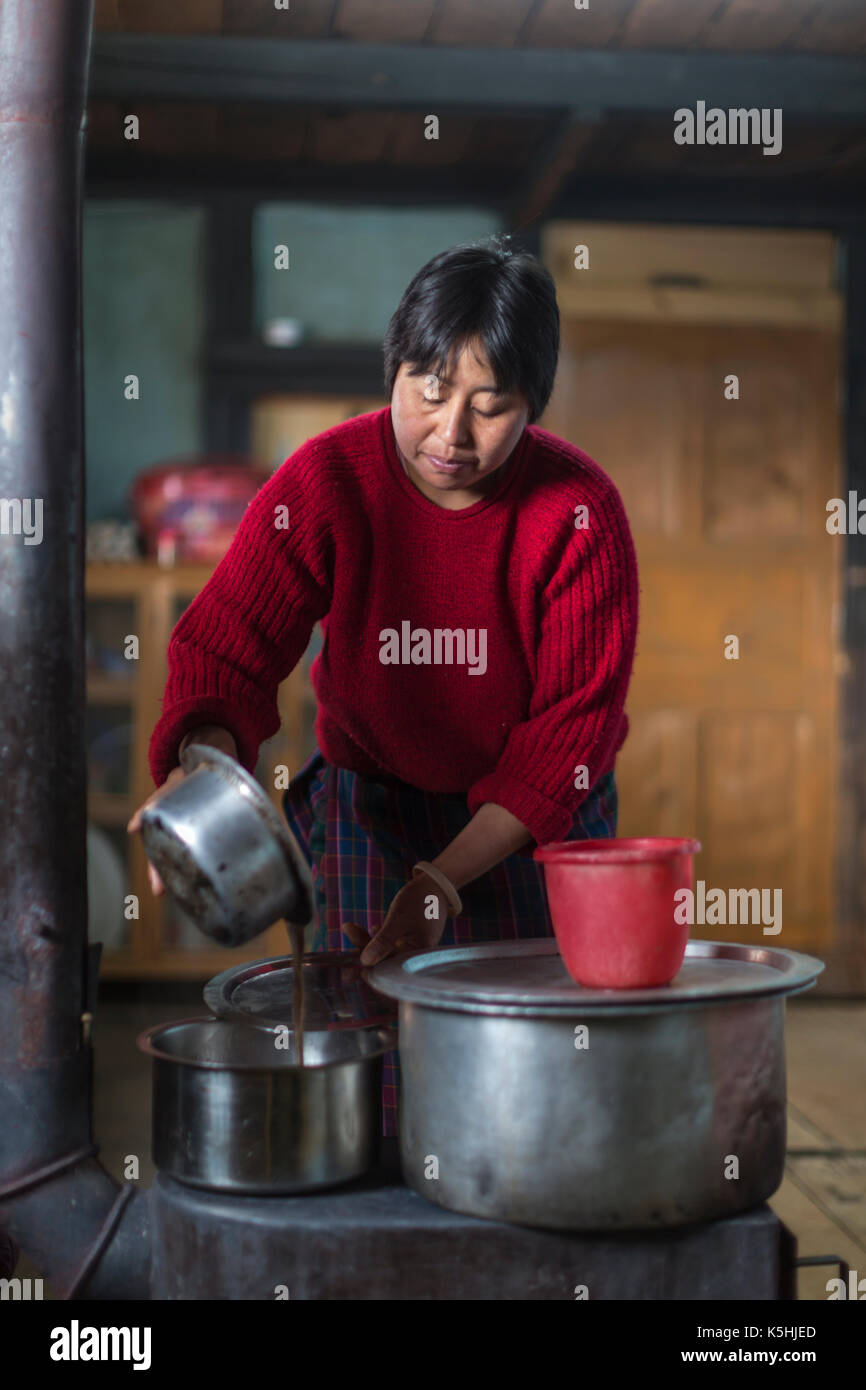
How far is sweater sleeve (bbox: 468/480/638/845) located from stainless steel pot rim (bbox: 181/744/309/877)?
0.39 m

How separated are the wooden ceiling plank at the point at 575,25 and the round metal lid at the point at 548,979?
275 cm

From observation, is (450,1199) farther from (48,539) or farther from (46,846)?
(48,539)

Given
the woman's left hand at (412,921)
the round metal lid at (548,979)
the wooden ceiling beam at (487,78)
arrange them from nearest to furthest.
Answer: the round metal lid at (548,979), the woman's left hand at (412,921), the wooden ceiling beam at (487,78)

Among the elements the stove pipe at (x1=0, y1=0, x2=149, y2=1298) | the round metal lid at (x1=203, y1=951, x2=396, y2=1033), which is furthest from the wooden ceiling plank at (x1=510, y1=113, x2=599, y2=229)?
the round metal lid at (x1=203, y1=951, x2=396, y2=1033)

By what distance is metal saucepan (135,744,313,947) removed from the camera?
4.04 feet

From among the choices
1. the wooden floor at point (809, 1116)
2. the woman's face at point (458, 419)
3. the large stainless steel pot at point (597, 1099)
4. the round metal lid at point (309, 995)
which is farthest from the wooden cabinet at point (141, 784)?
the large stainless steel pot at point (597, 1099)

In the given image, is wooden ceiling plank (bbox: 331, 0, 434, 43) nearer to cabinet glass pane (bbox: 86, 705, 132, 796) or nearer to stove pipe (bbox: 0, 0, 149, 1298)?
stove pipe (bbox: 0, 0, 149, 1298)

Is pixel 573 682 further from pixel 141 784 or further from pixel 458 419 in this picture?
pixel 141 784

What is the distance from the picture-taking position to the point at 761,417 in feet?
15.7

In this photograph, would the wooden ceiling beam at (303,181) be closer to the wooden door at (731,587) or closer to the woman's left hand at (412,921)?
the wooden door at (731,587)

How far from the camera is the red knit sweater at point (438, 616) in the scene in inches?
62.3

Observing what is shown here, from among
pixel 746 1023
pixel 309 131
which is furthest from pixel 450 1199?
pixel 309 131

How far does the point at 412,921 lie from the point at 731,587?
3.51 metres
